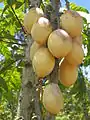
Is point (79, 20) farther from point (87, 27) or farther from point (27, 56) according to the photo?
point (87, 27)

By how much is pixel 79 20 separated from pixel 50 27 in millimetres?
98

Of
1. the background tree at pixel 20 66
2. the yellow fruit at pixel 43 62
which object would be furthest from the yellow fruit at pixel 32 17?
the yellow fruit at pixel 43 62

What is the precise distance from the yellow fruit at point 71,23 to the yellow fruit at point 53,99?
16cm

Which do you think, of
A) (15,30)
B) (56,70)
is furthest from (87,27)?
(56,70)

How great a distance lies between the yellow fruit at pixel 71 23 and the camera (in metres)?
0.97

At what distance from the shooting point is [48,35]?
967 millimetres

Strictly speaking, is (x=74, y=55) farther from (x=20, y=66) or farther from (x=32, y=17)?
(x=20, y=66)

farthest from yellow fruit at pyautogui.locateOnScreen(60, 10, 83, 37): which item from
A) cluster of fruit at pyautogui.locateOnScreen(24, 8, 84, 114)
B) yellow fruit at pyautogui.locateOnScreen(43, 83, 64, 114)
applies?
yellow fruit at pyautogui.locateOnScreen(43, 83, 64, 114)

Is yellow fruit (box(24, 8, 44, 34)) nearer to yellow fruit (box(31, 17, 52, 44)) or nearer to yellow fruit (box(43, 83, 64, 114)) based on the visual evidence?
yellow fruit (box(31, 17, 52, 44))

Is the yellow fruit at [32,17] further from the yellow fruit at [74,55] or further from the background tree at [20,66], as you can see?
the yellow fruit at [74,55]

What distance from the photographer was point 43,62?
94 centimetres

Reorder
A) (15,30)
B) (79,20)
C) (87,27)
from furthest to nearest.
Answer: (15,30), (87,27), (79,20)

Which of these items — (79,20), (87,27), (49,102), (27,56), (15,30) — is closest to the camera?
(49,102)

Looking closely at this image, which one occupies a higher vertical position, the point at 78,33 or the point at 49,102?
the point at 78,33
